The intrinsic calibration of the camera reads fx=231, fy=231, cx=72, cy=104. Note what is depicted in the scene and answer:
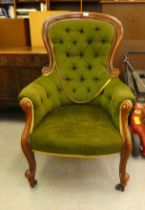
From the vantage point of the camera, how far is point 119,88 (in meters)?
1.52

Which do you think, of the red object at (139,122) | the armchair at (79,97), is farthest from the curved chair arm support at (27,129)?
the red object at (139,122)

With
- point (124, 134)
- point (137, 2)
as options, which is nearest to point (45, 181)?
point (124, 134)

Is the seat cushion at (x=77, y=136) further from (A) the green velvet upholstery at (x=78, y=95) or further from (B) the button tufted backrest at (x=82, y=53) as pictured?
(B) the button tufted backrest at (x=82, y=53)

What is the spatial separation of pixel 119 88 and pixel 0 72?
1.33m

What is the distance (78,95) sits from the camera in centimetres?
180

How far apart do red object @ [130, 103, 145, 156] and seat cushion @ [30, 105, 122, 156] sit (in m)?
0.41

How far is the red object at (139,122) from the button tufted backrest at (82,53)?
0.40m

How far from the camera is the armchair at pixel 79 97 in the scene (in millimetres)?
1340

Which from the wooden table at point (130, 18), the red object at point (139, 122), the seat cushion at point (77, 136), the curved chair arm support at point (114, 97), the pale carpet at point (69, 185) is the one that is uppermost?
the wooden table at point (130, 18)

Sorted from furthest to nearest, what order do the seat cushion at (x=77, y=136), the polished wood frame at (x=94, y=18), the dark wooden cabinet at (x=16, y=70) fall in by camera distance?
the dark wooden cabinet at (x=16, y=70) → the polished wood frame at (x=94, y=18) → the seat cushion at (x=77, y=136)

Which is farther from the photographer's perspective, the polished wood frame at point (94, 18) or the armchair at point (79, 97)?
the polished wood frame at point (94, 18)

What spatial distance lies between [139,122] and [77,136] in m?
0.73

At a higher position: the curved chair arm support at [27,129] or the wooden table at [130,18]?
the wooden table at [130,18]

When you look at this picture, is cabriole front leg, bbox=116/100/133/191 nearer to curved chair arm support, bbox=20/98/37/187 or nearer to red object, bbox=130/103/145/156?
red object, bbox=130/103/145/156
